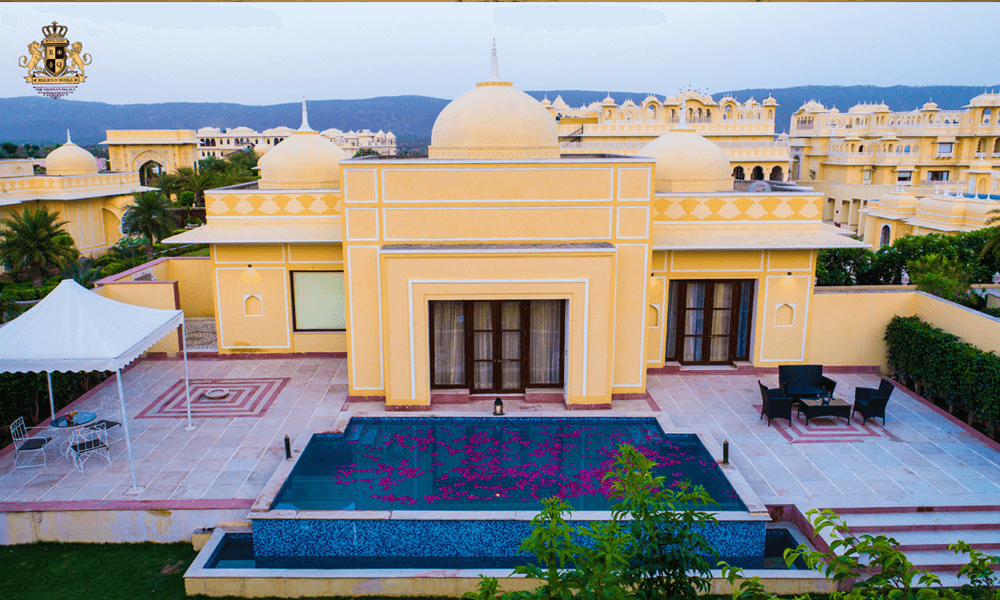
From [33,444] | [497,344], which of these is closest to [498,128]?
[497,344]

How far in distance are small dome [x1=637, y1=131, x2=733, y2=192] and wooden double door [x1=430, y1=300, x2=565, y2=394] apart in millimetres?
5326

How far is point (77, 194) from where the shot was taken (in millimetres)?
31469

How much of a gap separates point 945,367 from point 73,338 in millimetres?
15185

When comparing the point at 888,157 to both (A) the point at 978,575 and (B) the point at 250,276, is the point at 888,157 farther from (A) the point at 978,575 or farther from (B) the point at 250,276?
(A) the point at 978,575

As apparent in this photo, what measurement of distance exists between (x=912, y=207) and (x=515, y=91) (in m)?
28.7

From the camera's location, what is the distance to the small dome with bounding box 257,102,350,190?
17484 mm

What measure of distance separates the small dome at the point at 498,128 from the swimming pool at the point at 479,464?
5834mm

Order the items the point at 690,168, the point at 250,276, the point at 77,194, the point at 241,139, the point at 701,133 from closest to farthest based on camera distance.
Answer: the point at 250,276, the point at 690,168, the point at 77,194, the point at 701,133, the point at 241,139

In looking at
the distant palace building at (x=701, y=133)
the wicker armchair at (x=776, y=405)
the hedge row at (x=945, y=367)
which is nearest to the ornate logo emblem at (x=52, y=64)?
the wicker armchair at (x=776, y=405)

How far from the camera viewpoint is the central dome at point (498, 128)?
1425 cm

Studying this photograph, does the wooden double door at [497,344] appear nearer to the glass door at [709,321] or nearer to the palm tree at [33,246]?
the glass door at [709,321]

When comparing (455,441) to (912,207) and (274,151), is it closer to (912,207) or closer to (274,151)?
(274,151)

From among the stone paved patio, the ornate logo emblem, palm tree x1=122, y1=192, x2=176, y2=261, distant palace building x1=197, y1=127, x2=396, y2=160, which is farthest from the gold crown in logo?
distant palace building x1=197, y1=127, x2=396, y2=160

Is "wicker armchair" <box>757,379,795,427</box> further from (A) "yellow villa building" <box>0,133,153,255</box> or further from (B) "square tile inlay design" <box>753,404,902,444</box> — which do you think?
(A) "yellow villa building" <box>0,133,153,255</box>
